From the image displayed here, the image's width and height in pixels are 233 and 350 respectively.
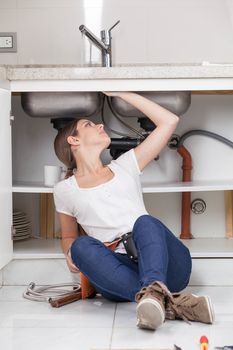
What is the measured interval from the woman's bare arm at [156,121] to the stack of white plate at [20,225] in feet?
2.24

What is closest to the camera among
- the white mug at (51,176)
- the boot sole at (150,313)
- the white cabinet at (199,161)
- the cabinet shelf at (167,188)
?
the boot sole at (150,313)

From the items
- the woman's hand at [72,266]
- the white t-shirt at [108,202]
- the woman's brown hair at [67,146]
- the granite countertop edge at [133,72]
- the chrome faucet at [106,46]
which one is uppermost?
the chrome faucet at [106,46]

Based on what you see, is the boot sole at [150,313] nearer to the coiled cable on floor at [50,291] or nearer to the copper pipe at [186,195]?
the coiled cable on floor at [50,291]

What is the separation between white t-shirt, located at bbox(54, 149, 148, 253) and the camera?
7.16 ft

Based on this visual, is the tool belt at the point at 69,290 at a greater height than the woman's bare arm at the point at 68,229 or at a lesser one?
lesser

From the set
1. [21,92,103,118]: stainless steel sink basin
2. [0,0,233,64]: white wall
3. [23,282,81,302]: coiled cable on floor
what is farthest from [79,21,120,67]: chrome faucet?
[23,282,81,302]: coiled cable on floor

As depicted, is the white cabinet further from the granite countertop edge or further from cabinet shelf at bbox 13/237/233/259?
the granite countertop edge

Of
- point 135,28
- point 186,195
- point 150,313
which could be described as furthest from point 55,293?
point 135,28

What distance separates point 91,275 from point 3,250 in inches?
15.8

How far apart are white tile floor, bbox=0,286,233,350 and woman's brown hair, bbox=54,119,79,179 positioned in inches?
21.9

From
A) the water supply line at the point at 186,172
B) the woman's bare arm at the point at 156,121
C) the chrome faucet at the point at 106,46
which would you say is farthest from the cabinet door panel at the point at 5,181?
the water supply line at the point at 186,172

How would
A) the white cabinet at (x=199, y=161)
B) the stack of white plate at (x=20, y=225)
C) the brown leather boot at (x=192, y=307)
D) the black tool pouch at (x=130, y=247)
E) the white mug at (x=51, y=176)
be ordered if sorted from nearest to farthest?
the brown leather boot at (x=192, y=307) → the black tool pouch at (x=130, y=247) → the white mug at (x=51, y=176) → the stack of white plate at (x=20, y=225) → the white cabinet at (x=199, y=161)

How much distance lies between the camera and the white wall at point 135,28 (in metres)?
2.79

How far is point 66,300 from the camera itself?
84.3 inches
